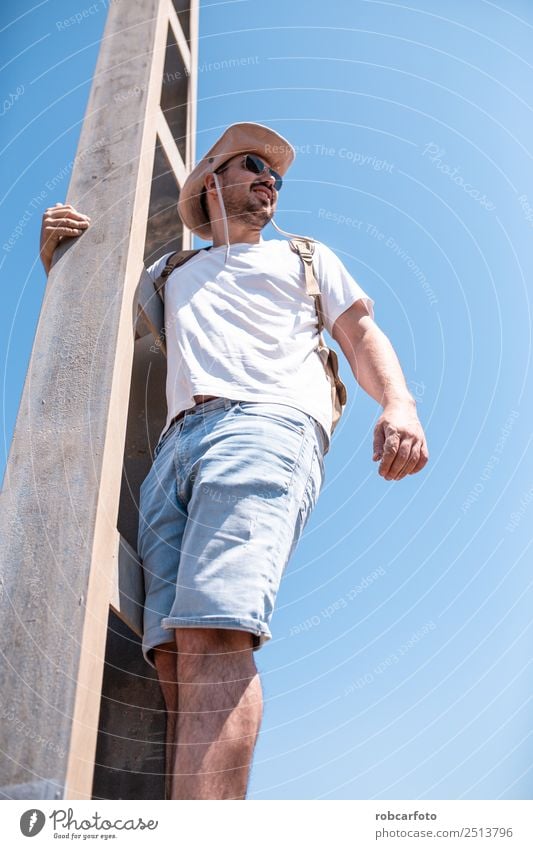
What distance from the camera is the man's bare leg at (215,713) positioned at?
9.14ft

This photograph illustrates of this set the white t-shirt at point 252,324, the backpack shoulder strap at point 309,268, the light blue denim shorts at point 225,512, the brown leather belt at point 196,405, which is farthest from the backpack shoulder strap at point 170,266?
the light blue denim shorts at point 225,512

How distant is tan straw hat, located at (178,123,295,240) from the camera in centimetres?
463

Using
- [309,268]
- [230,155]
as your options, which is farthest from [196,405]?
[230,155]

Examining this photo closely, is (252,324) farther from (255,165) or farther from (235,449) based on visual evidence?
(255,165)

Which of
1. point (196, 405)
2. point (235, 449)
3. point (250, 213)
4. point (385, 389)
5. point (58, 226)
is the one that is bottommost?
point (235, 449)

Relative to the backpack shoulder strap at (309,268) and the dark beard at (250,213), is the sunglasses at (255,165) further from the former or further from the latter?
the backpack shoulder strap at (309,268)

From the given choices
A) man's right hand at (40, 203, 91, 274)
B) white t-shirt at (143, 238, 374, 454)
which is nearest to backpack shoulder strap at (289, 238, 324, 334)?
white t-shirt at (143, 238, 374, 454)

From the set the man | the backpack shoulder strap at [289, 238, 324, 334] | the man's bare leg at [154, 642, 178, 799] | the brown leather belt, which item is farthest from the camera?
the backpack shoulder strap at [289, 238, 324, 334]

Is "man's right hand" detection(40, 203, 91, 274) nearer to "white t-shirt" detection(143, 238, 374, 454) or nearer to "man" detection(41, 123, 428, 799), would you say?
"man" detection(41, 123, 428, 799)

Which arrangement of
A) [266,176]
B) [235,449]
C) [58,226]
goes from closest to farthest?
[235,449] < [58,226] < [266,176]

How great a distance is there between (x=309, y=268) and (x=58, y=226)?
1.27m

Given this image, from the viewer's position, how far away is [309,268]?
4.10 metres

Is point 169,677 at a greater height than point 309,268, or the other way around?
point 309,268

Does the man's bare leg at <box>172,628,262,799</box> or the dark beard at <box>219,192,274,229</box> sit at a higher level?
the dark beard at <box>219,192,274,229</box>
